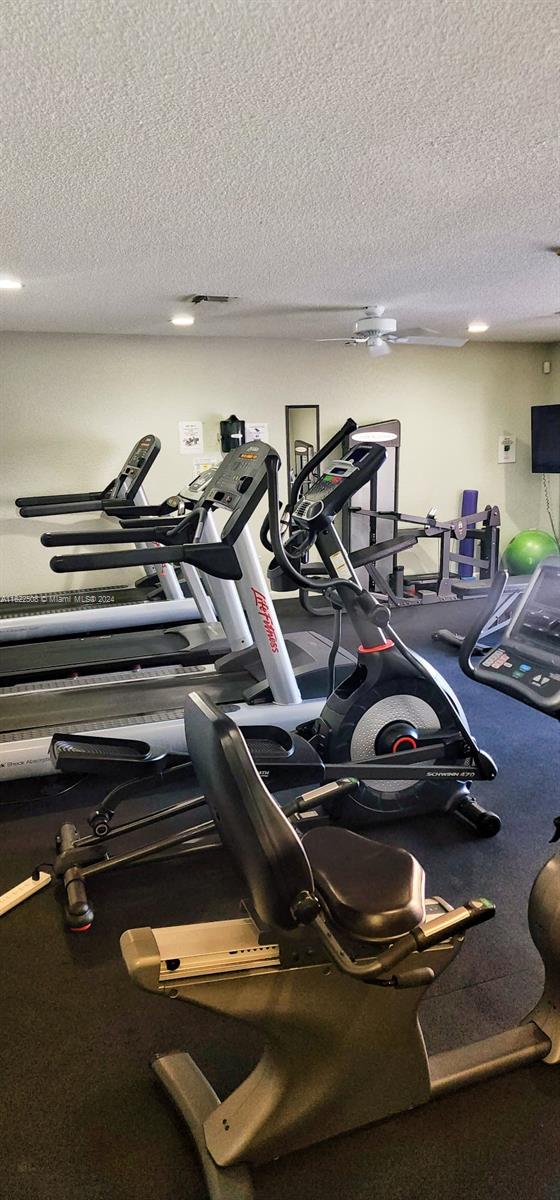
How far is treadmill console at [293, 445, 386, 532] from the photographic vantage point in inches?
107

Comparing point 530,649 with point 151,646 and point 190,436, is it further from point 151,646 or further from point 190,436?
point 190,436

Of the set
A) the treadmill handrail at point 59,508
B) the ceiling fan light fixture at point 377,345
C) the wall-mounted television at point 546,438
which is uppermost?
the ceiling fan light fixture at point 377,345

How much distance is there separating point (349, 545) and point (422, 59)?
4.90 metres

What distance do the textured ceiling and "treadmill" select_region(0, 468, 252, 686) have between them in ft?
3.71

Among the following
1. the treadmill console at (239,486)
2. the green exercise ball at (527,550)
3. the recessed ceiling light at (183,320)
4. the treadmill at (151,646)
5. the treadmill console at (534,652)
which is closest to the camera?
the treadmill console at (534,652)

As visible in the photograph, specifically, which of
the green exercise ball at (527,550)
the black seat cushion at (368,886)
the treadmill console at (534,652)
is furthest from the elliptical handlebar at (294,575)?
the green exercise ball at (527,550)

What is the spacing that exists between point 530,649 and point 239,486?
1371 mm

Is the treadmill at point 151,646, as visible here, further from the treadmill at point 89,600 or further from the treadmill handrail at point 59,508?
the treadmill handrail at point 59,508

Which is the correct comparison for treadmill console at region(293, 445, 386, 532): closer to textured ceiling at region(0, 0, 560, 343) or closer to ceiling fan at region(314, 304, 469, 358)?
textured ceiling at region(0, 0, 560, 343)

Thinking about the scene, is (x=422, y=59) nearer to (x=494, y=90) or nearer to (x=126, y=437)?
(x=494, y=90)

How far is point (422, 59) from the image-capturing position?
4.90 feet

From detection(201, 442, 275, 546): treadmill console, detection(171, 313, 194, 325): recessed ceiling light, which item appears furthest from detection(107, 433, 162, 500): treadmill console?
detection(201, 442, 275, 546): treadmill console

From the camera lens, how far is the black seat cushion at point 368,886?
1.23 m

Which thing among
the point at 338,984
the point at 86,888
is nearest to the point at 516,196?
the point at 338,984
